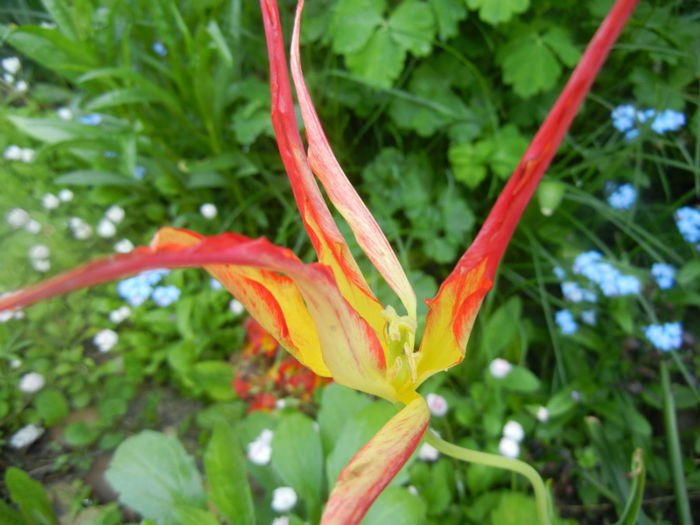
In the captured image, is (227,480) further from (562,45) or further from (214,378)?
(562,45)

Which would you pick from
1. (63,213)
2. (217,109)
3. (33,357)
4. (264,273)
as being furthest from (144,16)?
(264,273)

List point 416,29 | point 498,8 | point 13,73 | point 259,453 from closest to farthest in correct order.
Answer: point 259,453, point 498,8, point 416,29, point 13,73

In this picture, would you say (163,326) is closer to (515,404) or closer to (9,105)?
(515,404)

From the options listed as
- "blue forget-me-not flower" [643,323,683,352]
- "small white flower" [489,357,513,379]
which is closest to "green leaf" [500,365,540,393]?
"small white flower" [489,357,513,379]

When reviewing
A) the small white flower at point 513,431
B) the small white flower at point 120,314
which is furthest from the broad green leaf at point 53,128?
the small white flower at point 513,431

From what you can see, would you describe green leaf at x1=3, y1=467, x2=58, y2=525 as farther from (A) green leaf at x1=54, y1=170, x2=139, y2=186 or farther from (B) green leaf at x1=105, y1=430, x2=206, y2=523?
(A) green leaf at x1=54, y1=170, x2=139, y2=186

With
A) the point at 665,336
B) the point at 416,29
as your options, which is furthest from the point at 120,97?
the point at 665,336
